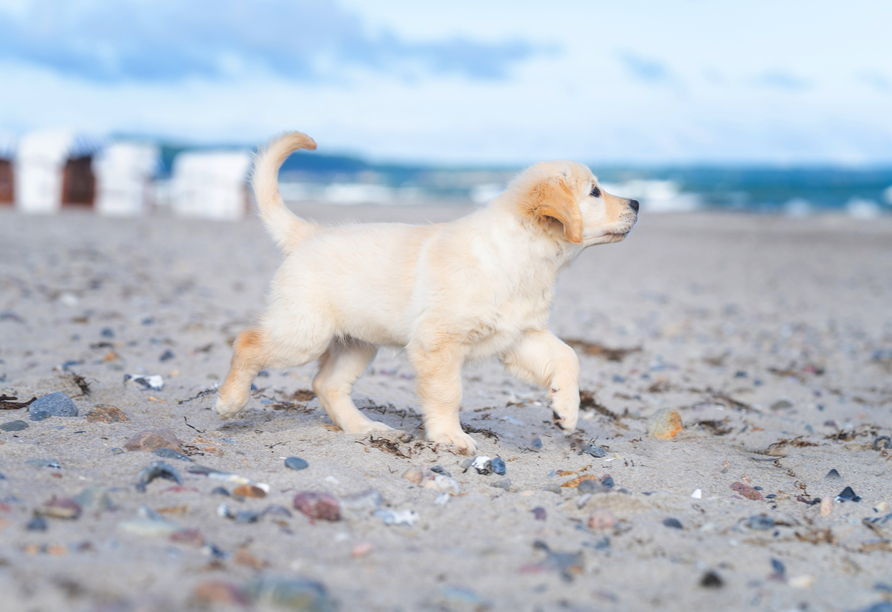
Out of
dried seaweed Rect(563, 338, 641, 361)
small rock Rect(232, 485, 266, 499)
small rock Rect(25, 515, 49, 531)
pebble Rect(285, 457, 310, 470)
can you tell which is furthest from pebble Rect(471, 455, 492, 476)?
dried seaweed Rect(563, 338, 641, 361)

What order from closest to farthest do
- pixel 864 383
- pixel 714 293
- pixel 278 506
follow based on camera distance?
1. pixel 278 506
2. pixel 864 383
3. pixel 714 293

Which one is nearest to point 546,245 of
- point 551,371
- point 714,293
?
point 551,371

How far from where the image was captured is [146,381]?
4375 millimetres

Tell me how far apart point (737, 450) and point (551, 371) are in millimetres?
1137

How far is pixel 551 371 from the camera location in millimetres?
3500

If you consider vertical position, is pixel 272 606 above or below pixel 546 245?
below

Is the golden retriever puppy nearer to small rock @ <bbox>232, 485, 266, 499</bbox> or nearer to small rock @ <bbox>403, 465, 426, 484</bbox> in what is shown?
small rock @ <bbox>403, 465, 426, 484</bbox>

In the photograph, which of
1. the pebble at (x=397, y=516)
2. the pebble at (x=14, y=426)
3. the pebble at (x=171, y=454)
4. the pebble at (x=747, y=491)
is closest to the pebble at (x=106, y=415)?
the pebble at (x=14, y=426)

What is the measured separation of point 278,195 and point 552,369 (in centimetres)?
170

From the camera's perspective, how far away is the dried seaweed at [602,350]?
6.42 meters

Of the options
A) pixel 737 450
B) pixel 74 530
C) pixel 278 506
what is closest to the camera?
pixel 74 530

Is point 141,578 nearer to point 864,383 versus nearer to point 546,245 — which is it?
point 546,245

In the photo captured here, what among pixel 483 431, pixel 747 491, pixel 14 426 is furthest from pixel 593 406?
pixel 14 426

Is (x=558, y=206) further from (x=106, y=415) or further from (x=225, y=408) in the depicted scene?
(x=106, y=415)
